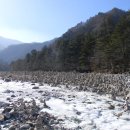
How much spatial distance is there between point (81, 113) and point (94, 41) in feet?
179

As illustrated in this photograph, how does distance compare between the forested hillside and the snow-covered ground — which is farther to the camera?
the forested hillside

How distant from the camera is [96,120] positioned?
46.3 ft

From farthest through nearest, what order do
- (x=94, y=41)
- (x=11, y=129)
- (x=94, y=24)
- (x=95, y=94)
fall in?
(x=94, y=24) < (x=94, y=41) < (x=95, y=94) < (x=11, y=129)

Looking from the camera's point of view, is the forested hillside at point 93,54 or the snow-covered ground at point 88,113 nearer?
the snow-covered ground at point 88,113

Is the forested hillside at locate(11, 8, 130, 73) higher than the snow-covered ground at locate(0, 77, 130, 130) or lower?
higher

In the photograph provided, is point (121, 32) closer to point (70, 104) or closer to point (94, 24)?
point (70, 104)

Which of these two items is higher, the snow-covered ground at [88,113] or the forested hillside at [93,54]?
the forested hillside at [93,54]

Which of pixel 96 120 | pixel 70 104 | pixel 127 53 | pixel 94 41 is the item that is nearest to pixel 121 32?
pixel 127 53

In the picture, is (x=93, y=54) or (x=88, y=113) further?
(x=93, y=54)

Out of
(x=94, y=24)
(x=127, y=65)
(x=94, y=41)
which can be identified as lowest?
(x=127, y=65)

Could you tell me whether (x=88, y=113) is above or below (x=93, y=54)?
below

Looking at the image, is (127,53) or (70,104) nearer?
(70,104)

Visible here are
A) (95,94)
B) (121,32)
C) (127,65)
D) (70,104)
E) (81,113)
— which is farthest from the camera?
(121,32)

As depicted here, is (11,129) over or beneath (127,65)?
beneath
